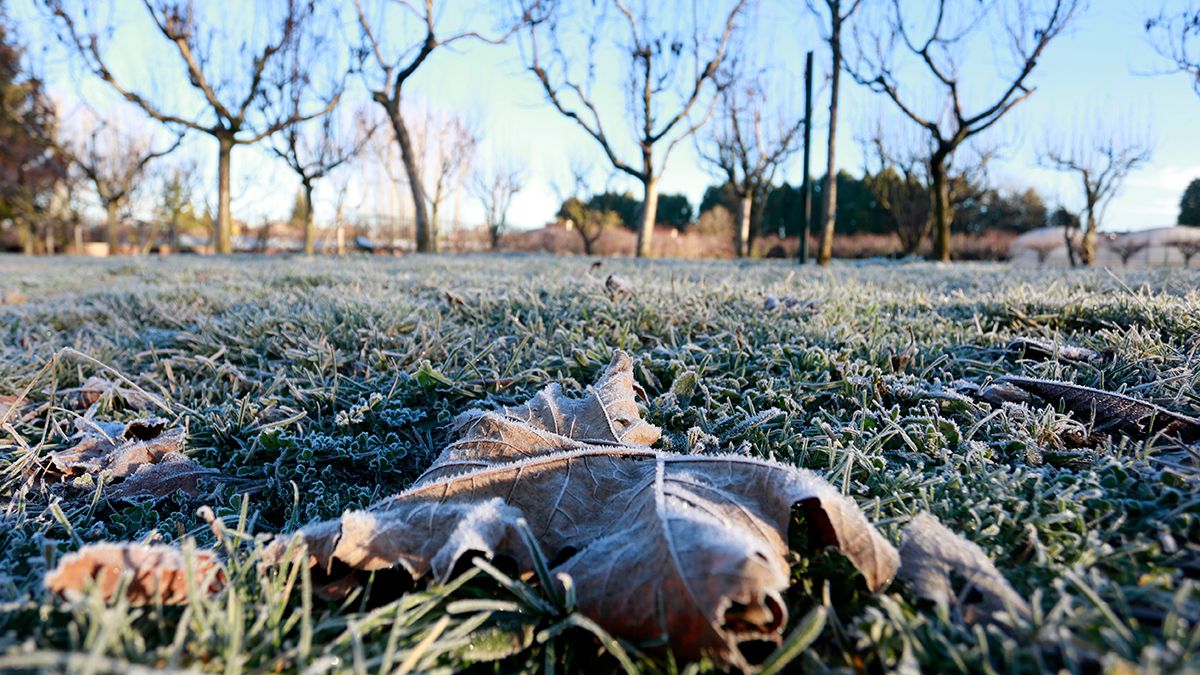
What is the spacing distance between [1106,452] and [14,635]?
1725 millimetres

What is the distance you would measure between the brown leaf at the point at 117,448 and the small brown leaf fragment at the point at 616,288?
1.67 meters

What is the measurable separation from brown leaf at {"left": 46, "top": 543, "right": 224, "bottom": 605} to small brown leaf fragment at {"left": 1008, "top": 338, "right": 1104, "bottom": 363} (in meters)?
2.06

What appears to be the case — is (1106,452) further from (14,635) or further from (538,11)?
(538,11)

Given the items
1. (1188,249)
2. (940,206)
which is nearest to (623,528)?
(940,206)

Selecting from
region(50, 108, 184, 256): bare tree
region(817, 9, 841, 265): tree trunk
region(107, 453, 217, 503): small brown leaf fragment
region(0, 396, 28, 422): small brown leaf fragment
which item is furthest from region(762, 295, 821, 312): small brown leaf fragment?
region(50, 108, 184, 256): bare tree

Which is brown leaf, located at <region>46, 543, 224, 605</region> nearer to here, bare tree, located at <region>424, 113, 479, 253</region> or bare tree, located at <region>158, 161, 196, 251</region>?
bare tree, located at <region>424, 113, 479, 253</region>

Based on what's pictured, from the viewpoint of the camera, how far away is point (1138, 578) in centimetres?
84

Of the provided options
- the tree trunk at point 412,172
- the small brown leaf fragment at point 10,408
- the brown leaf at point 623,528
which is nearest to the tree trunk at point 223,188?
the tree trunk at point 412,172

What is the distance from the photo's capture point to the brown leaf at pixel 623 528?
78 centimetres

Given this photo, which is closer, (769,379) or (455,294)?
(769,379)

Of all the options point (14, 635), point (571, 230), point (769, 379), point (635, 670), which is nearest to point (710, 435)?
point (769, 379)

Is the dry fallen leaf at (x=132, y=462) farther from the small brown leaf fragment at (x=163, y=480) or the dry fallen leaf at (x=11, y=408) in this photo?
the dry fallen leaf at (x=11, y=408)

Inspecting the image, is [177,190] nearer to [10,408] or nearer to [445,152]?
[445,152]

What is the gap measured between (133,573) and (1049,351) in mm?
2212
